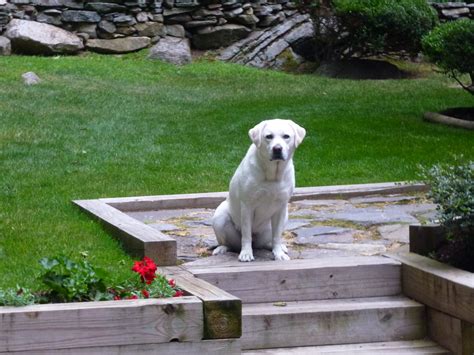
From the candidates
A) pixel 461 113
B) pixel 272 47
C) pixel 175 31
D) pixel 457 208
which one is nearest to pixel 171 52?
pixel 175 31

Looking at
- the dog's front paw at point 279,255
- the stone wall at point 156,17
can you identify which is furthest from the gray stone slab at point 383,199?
the stone wall at point 156,17

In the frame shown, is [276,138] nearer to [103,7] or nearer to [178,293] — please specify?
[178,293]

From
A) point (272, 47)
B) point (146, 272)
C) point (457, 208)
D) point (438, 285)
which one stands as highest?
point (457, 208)

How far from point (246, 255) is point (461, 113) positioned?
8981 mm

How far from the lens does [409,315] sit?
6.62 metres

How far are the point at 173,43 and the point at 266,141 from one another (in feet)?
46.7

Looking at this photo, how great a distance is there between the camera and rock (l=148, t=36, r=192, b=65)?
66.6 feet

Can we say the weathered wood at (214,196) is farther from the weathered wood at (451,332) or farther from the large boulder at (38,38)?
the large boulder at (38,38)

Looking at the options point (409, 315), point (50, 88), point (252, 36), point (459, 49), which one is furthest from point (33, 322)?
point (252, 36)

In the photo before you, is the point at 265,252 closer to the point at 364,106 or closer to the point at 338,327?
the point at 338,327

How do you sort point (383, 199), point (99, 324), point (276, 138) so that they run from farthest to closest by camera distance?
1. point (383, 199)
2. point (276, 138)
3. point (99, 324)

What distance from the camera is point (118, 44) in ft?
67.9

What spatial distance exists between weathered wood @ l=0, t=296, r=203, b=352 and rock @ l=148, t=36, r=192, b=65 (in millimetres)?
14820

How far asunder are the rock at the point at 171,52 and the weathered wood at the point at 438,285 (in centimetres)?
1370
